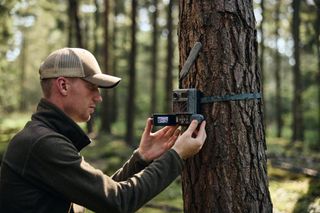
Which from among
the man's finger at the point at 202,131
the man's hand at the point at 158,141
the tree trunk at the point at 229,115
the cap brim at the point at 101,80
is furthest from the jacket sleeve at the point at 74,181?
the tree trunk at the point at 229,115

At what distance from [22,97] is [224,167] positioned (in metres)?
48.7

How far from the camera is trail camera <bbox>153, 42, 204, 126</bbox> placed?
349cm

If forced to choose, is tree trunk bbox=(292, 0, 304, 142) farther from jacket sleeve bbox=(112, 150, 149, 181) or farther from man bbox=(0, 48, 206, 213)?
man bbox=(0, 48, 206, 213)

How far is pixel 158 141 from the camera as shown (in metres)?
3.69

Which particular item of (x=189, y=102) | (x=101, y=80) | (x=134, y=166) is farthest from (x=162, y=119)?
(x=101, y=80)

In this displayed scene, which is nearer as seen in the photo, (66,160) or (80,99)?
(66,160)

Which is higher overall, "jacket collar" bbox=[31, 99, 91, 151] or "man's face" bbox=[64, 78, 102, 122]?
"man's face" bbox=[64, 78, 102, 122]

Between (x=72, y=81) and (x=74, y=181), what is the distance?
67 centimetres

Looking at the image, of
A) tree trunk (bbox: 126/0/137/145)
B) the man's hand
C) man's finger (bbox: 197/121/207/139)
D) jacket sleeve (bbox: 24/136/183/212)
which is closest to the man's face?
jacket sleeve (bbox: 24/136/183/212)

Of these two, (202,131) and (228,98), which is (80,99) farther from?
(228,98)

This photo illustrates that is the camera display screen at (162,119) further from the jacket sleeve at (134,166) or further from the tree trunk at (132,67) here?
the tree trunk at (132,67)

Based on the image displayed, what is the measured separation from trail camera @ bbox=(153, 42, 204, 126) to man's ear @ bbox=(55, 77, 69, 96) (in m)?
0.71

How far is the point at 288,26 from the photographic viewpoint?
32375 mm

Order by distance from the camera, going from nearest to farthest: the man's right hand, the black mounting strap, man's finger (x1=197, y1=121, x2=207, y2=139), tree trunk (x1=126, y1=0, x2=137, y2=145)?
the man's right hand → man's finger (x1=197, y1=121, x2=207, y2=139) → the black mounting strap → tree trunk (x1=126, y1=0, x2=137, y2=145)
